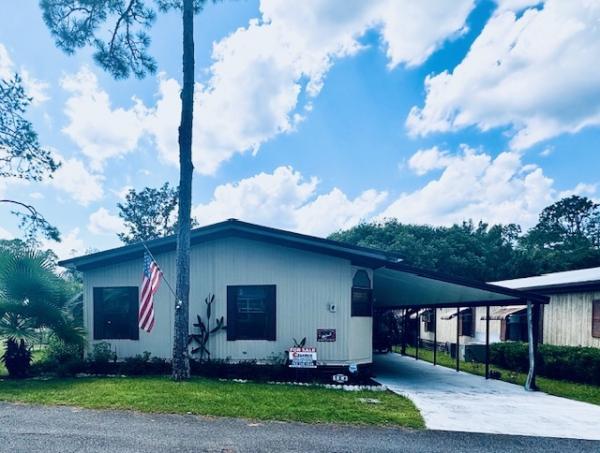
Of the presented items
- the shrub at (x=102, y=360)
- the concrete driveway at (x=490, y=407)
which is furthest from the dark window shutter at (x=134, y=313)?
the concrete driveway at (x=490, y=407)

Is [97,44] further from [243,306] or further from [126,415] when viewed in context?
[126,415]

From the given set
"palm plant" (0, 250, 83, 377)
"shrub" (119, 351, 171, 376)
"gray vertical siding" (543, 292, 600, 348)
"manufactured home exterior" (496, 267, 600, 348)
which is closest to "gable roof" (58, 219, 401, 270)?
"palm plant" (0, 250, 83, 377)

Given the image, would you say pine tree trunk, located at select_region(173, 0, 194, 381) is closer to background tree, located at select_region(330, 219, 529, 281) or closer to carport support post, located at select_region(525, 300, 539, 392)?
carport support post, located at select_region(525, 300, 539, 392)

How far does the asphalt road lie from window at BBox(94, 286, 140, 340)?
13.6ft

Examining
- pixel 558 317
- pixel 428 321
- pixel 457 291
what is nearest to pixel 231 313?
pixel 457 291

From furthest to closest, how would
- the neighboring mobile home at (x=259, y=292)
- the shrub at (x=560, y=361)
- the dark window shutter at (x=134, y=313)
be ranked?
the shrub at (x=560, y=361), the dark window shutter at (x=134, y=313), the neighboring mobile home at (x=259, y=292)

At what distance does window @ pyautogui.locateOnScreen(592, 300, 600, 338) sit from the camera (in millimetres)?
11516

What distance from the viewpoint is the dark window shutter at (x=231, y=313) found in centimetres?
959

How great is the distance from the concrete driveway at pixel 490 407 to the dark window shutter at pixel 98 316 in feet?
25.8

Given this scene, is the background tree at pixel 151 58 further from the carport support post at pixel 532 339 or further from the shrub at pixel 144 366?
the carport support post at pixel 532 339

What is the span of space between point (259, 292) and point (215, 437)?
4.91 m

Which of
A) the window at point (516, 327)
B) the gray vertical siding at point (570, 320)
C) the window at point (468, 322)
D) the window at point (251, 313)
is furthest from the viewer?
the window at point (468, 322)

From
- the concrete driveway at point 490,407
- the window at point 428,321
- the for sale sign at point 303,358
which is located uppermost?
the for sale sign at point 303,358

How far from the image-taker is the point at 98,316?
1008 centimetres
